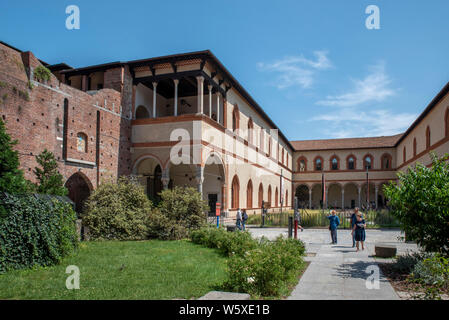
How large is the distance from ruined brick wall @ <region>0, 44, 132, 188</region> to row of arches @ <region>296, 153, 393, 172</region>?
1472 inches

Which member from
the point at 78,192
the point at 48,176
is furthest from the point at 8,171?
the point at 78,192

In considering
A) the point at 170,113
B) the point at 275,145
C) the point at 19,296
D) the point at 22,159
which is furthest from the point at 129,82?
the point at 275,145

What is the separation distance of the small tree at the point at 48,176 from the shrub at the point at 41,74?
328 centimetres

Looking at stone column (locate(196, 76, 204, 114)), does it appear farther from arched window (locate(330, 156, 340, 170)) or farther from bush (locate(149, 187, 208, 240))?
arched window (locate(330, 156, 340, 170))

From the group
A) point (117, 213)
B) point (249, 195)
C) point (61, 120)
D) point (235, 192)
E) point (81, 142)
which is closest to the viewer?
point (117, 213)

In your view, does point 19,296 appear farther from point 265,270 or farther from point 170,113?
point 170,113

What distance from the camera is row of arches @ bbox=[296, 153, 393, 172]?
50938 mm

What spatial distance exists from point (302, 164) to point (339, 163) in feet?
18.7

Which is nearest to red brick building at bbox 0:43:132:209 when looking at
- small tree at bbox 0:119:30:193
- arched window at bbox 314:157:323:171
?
small tree at bbox 0:119:30:193

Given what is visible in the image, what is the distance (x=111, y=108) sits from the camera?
20.6 m

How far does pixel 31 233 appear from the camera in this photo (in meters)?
8.27

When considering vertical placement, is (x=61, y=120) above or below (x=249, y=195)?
above

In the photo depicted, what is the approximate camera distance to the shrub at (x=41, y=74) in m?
15.7

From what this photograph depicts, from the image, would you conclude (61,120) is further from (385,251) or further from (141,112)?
(385,251)
